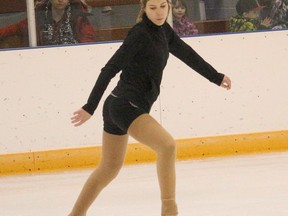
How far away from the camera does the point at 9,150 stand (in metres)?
7.19

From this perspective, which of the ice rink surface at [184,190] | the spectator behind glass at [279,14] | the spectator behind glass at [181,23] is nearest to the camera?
the ice rink surface at [184,190]

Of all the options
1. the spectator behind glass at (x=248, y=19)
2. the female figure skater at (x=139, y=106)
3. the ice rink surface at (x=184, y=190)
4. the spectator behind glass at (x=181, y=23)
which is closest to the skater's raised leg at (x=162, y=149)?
the female figure skater at (x=139, y=106)

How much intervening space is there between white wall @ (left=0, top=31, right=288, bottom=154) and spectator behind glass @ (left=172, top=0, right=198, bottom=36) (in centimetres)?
16

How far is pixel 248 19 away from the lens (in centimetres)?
768

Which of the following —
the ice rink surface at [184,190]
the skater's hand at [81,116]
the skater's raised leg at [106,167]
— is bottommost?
the ice rink surface at [184,190]

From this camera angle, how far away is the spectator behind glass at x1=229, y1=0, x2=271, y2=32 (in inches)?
301

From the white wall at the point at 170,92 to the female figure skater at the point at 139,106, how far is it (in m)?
3.26

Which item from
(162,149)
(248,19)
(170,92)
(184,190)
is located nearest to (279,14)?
(248,19)

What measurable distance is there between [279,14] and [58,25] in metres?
2.15

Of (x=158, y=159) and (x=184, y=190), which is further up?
(x=158, y=159)

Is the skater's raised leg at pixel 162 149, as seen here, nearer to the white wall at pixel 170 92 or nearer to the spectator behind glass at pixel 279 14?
the white wall at pixel 170 92

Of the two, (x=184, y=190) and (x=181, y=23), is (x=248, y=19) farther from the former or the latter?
(x=184, y=190)

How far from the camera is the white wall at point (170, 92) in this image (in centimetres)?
719

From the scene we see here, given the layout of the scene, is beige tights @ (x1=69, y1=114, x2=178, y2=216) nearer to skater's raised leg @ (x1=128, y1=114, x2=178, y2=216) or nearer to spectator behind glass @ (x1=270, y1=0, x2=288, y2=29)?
skater's raised leg @ (x1=128, y1=114, x2=178, y2=216)
